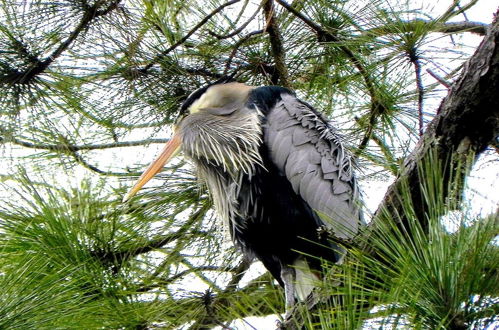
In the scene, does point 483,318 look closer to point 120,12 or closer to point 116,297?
point 116,297

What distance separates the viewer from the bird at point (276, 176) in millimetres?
2561

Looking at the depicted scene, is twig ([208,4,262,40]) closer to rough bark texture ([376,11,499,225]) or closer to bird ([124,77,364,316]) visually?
bird ([124,77,364,316])

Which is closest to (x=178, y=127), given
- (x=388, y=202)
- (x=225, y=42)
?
(x=225, y=42)

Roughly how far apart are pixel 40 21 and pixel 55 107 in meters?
0.34

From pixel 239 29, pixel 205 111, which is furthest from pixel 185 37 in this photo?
pixel 205 111

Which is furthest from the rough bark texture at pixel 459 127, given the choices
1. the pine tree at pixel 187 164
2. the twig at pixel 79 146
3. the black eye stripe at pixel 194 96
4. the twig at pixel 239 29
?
the twig at pixel 79 146

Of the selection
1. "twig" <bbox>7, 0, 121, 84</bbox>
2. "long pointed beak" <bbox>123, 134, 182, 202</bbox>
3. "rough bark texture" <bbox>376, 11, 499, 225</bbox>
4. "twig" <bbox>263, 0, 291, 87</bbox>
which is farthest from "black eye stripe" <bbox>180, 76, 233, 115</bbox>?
"rough bark texture" <bbox>376, 11, 499, 225</bbox>

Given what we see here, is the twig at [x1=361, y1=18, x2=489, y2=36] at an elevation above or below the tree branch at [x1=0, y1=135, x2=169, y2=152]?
above

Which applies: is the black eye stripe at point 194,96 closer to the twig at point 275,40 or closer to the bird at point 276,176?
the bird at point 276,176

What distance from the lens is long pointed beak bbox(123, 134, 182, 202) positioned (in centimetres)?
261

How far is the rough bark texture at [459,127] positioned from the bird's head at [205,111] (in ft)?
4.90

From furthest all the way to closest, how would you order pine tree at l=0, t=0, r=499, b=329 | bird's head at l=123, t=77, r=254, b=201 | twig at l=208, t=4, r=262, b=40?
bird's head at l=123, t=77, r=254, b=201, twig at l=208, t=4, r=262, b=40, pine tree at l=0, t=0, r=499, b=329

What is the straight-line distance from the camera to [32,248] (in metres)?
1.85

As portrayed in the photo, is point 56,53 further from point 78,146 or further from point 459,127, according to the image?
point 459,127
